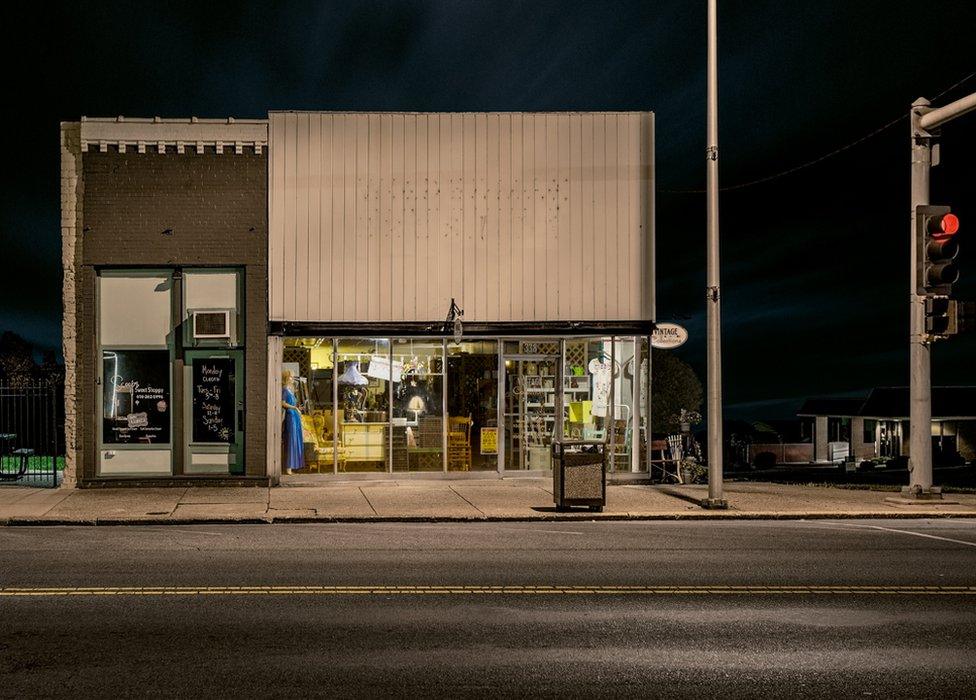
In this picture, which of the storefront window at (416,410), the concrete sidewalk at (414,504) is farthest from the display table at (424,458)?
the concrete sidewalk at (414,504)

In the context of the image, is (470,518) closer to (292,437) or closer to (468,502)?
(468,502)

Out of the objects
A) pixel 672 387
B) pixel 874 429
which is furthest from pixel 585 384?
pixel 874 429

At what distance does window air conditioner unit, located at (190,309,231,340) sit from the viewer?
18672 mm

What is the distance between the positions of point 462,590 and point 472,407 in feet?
34.3

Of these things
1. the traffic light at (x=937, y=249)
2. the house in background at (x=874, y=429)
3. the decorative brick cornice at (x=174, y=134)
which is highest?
the decorative brick cornice at (x=174, y=134)

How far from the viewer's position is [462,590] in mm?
9117

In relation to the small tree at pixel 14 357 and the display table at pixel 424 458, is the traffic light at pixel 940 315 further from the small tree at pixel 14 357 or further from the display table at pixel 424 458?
the small tree at pixel 14 357

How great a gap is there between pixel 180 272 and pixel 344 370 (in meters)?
3.91

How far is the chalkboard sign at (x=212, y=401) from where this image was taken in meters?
18.8

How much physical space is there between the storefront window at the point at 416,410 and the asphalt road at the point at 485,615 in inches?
263

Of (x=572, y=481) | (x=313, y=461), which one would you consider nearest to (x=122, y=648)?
(x=572, y=481)

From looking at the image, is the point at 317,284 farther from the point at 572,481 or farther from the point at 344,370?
the point at 572,481

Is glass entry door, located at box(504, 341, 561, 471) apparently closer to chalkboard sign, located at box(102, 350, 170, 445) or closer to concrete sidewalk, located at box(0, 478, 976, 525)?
concrete sidewalk, located at box(0, 478, 976, 525)

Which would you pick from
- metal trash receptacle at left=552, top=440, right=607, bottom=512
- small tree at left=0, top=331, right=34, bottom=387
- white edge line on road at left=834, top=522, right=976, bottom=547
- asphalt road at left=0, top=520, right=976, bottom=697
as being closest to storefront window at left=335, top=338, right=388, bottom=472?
metal trash receptacle at left=552, top=440, right=607, bottom=512
